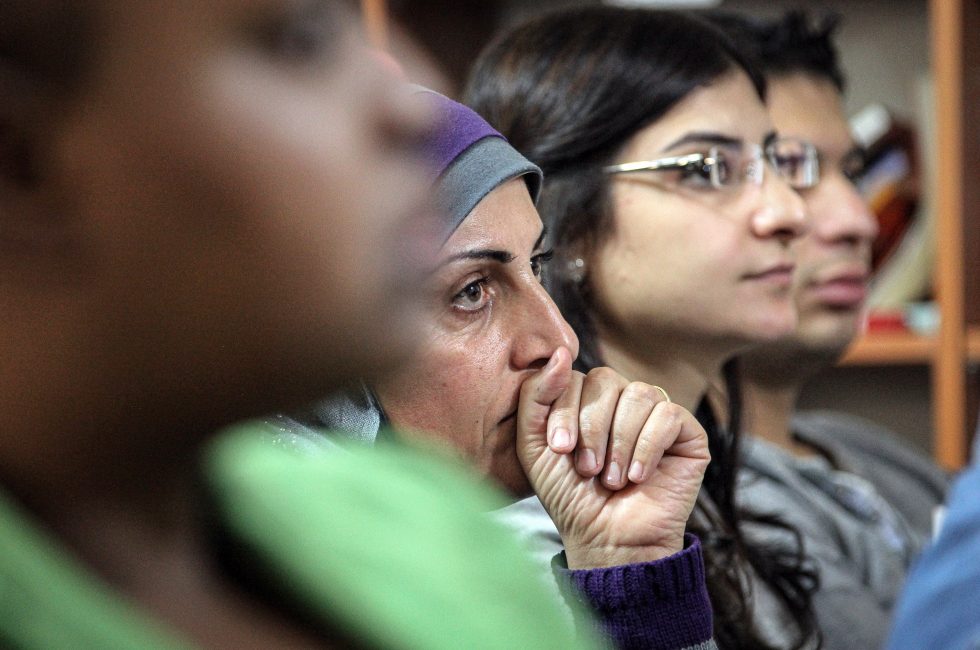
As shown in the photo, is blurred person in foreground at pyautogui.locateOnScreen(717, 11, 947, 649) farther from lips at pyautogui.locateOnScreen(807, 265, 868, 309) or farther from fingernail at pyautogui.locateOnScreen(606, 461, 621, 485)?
fingernail at pyautogui.locateOnScreen(606, 461, 621, 485)

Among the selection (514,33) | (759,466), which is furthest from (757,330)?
(759,466)

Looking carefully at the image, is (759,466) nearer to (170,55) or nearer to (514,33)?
(514,33)

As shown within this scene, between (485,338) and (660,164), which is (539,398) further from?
A: (660,164)

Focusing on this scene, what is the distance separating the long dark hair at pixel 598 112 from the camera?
0.43 m

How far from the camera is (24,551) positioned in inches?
9.2

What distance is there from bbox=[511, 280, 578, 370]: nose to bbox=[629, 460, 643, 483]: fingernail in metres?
0.06

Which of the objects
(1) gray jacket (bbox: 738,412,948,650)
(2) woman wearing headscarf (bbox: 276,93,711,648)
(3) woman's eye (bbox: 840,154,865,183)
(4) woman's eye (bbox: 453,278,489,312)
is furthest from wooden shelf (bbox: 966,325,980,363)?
(4) woman's eye (bbox: 453,278,489,312)

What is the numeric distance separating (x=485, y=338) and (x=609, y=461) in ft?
0.27

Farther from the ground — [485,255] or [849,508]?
[485,255]

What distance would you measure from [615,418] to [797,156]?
323mm

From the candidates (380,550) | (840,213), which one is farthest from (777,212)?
(840,213)

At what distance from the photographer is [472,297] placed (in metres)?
0.36

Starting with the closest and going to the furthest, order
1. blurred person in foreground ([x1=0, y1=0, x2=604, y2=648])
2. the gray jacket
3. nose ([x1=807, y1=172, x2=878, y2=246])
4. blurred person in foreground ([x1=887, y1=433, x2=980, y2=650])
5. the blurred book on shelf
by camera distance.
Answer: blurred person in foreground ([x1=0, y1=0, x2=604, y2=648]) → blurred person in foreground ([x1=887, y1=433, x2=980, y2=650]) → the gray jacket → nose ([x1=807, y1=172, x2=878, y2=246]) → the blurred book on shelf

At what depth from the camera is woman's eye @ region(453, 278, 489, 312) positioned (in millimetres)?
358
